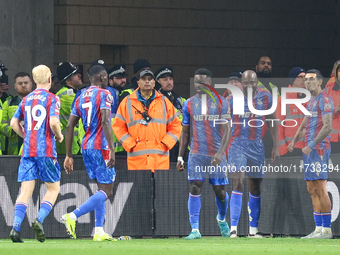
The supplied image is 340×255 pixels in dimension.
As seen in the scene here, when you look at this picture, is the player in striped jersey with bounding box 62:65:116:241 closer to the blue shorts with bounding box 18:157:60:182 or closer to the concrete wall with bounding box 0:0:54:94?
the blue shorts with bounding box 18:157:60:182

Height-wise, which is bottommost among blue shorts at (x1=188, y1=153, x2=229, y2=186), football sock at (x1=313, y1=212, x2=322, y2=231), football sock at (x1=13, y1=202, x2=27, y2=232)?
football sock at (x1=313, y1=212, x2=322, y2=231)

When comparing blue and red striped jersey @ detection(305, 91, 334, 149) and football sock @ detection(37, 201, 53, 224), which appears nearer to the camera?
football sock @ detection(37, 201, 53, 224)

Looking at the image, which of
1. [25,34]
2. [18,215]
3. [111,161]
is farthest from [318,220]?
[25,34]

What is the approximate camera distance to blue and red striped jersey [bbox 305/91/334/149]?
40.7ft

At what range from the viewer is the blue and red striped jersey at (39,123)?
11.0 meters

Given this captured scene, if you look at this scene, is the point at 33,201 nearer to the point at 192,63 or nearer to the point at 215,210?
the point at 215,210

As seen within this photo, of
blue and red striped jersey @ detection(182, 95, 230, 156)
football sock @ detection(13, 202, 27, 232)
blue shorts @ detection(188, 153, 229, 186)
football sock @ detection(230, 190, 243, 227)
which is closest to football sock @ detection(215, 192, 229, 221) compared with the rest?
football sock @ detection(230, 190, 243, 227)

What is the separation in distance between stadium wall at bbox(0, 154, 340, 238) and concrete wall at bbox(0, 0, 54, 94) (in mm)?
4707

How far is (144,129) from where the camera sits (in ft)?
42.9

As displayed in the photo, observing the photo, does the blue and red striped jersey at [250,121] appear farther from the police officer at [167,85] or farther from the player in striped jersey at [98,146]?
the player in striped jersey at [98,146]

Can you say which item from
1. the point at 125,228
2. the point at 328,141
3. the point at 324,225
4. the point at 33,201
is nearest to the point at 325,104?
the point at 328,141

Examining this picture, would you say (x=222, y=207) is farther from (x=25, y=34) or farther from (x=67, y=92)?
(x=25, y=34)

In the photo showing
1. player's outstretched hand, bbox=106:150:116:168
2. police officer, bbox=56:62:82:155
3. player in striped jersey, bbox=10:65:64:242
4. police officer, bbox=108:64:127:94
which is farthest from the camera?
police officer, bbox=108:64:127:94

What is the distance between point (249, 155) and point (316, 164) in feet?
3.80
